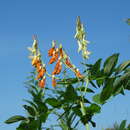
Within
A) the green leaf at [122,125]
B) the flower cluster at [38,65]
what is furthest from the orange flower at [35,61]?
the green leaf at [122,125]

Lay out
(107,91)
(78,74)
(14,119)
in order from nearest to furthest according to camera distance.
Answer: (107,91)
(78,74)
(14,119)

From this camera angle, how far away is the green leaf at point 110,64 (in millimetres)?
1246

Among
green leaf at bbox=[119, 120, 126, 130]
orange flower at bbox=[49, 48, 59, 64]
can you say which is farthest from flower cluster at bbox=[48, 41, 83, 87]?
green leaf at bbox=[119, 120, 126, 130]

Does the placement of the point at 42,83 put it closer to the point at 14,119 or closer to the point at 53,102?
the point at 53,102

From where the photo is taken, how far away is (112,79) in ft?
4.20

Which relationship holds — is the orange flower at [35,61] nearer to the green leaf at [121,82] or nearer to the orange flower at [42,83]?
the orange flower at [42,83]

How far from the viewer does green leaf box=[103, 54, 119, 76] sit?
1.25 metres

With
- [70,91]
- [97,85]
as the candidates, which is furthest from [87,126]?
[97,85]

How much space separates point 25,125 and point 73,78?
26 cm

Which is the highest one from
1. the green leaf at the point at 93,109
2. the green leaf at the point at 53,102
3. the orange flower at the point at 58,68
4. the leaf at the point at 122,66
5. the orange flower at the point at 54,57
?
the orange flower at the point at 54,57

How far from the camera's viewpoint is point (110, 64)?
1.27m

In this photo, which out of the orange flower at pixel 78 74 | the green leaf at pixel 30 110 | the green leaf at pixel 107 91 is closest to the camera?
the green leaf at pixel 107 91

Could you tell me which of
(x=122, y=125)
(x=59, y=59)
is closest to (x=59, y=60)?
(x=59, y=59)

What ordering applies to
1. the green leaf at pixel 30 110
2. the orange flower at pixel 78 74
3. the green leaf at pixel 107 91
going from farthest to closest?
the green leaf at pixel 30 110 < the orange flower at pixel 78 74 < the green leaf at pixel 107 91
